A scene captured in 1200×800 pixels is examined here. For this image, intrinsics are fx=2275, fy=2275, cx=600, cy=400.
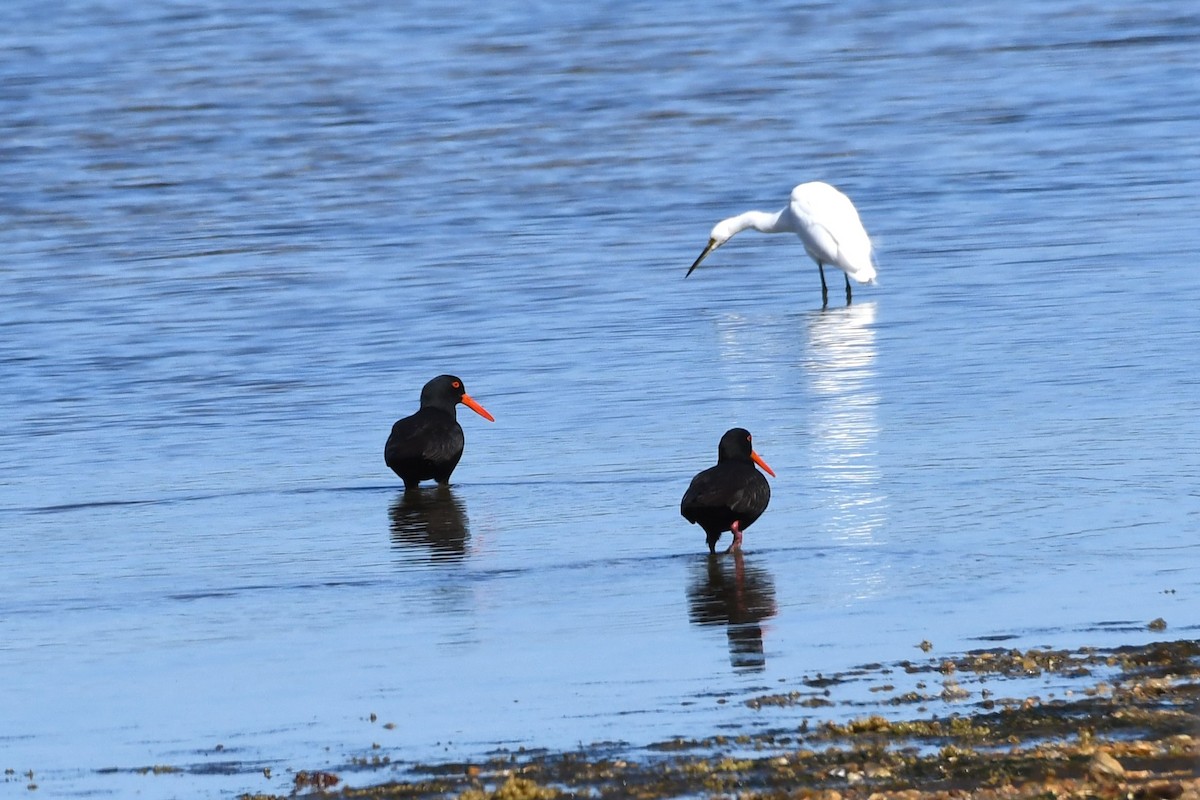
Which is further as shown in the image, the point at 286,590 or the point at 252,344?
the point at 252,344

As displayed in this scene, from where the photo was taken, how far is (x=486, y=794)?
17.5ft

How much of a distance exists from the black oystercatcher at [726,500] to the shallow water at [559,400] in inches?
4.8

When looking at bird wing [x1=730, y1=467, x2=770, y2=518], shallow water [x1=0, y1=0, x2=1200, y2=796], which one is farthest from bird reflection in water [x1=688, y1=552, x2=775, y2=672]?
bird wing [x1=730, y1=467, x2=770, y2=518]

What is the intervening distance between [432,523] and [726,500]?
1.66m

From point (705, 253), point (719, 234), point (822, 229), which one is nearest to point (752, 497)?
point (822, 229)

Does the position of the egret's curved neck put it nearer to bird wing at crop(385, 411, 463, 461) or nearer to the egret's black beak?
the egret's black beak

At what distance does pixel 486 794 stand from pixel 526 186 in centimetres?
1522

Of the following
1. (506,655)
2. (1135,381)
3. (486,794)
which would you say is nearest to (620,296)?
(1135,381)

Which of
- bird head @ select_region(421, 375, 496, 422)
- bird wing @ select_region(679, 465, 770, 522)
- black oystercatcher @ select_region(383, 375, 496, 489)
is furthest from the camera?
bird head @ select_region(421, 375, 496, 422)

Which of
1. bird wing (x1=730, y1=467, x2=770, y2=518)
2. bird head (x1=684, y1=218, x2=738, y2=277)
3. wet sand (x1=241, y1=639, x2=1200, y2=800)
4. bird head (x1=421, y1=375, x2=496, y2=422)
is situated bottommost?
wet sand (x1=241, y1=639, x2=1200, y2=800)

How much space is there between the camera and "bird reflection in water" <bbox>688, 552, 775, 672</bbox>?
6798 millimetres

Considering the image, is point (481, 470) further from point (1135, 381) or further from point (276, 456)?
point (1135, 381)

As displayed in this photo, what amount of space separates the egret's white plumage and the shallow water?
0.86 ft

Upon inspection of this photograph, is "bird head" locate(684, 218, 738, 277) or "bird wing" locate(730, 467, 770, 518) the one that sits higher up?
"bird head" locate(684, 218, 738, 277)
